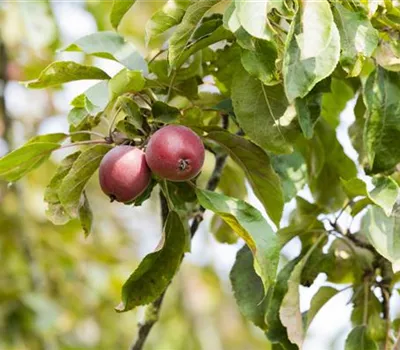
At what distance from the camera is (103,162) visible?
125cm

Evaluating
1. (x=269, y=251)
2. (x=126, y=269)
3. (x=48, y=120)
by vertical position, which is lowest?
(x=126, y=269)

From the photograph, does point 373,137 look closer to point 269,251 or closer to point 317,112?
point 317,112

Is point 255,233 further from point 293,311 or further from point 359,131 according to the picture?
point 359,131

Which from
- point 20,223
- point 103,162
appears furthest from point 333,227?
point 20,223

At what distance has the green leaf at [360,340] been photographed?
4.65ft

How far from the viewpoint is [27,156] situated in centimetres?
136

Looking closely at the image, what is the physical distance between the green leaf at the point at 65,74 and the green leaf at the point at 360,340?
0.56 metres

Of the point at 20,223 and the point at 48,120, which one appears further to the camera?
the point at 48,120

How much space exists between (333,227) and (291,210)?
0.67 ft

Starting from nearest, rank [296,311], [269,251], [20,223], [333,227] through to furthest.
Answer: [269,251]
[296,311]
[333,227]
[20,223]

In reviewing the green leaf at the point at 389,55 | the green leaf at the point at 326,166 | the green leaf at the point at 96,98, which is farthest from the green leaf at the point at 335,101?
the green leaf at the point at 96,98

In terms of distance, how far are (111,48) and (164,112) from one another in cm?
15

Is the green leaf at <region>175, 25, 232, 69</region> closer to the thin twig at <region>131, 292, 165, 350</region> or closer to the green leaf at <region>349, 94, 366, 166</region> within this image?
the green leaf at <region>349, 94, 366, 166</region>

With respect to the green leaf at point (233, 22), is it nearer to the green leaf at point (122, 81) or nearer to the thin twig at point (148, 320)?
the green leaf at point (122, 81)
